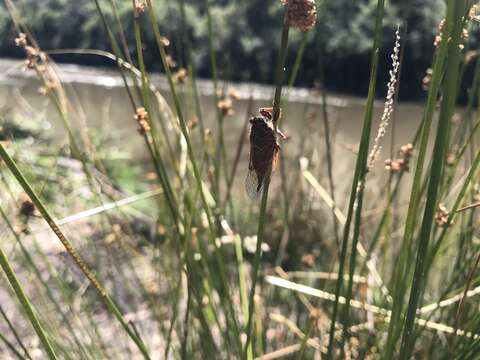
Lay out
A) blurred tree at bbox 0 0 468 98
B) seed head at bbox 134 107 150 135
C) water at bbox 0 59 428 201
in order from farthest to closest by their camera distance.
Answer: blurred tree at bbox 0 0 468 98
water at bbox 0 59 428 201
seed head at bbox 134 107 150 135

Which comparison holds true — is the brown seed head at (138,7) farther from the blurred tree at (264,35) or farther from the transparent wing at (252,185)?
the blurred tree at (264,35)

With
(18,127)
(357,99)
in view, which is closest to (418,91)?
(357,99)

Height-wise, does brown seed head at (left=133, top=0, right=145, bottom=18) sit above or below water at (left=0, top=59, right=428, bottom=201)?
above

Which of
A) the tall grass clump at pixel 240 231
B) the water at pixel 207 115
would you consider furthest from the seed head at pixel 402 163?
the water at pixel 207 115

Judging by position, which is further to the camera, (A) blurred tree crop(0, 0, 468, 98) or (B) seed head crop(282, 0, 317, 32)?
(A) blurred tree crop(0, 0, 468, 98)

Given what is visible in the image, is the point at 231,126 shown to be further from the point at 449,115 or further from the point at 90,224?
the point at 449,115

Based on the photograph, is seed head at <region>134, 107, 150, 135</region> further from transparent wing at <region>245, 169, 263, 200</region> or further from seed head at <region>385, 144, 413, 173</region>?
seed head at <region>385, 144, 413, 173</region>

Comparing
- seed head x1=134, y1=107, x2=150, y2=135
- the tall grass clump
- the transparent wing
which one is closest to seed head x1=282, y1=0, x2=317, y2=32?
the tall grass clump

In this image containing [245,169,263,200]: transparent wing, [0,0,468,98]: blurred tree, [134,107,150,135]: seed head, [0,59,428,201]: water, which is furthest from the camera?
[0,0,468,98]: blurred tree

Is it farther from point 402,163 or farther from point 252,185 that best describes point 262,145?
point 402,163
